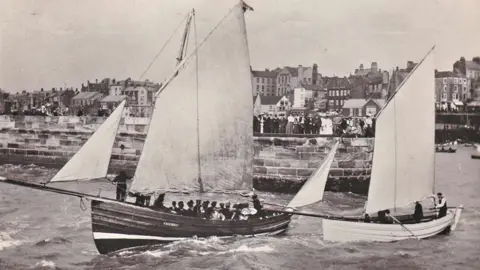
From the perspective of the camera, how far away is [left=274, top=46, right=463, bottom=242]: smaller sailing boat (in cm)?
550

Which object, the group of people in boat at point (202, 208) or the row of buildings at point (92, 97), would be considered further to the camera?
the row of buildings at point (92, 97)

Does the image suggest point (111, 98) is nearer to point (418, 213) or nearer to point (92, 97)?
point (92, 97)

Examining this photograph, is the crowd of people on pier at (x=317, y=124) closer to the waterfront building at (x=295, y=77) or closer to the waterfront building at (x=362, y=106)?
the waterfront building at (x=362, y=106)

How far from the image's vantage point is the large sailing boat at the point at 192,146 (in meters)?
5.33

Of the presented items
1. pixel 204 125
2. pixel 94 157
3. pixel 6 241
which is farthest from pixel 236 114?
pixel 6 241

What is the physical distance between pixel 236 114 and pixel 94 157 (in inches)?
56.4

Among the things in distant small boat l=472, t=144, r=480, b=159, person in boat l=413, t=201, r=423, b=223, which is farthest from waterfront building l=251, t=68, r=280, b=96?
distant small boat l=472, t=144, r=480, b=159

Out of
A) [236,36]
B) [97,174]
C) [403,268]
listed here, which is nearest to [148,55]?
[236,36]

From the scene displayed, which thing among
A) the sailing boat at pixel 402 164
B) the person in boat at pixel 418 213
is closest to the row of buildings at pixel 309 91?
the sailing boat at pixel 402 164

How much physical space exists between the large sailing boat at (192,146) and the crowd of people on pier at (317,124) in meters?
1.50

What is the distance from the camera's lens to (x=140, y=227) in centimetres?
531

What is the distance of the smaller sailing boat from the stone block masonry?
1.34 m

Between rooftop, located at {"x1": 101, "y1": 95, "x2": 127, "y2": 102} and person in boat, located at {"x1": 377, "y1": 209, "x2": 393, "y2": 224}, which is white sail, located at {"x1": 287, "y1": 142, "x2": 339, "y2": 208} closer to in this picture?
person in boat, located at {"x1": 377, "y1": 209, "x2": 393, "y2": 224}

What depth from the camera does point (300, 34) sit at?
5.34 m
